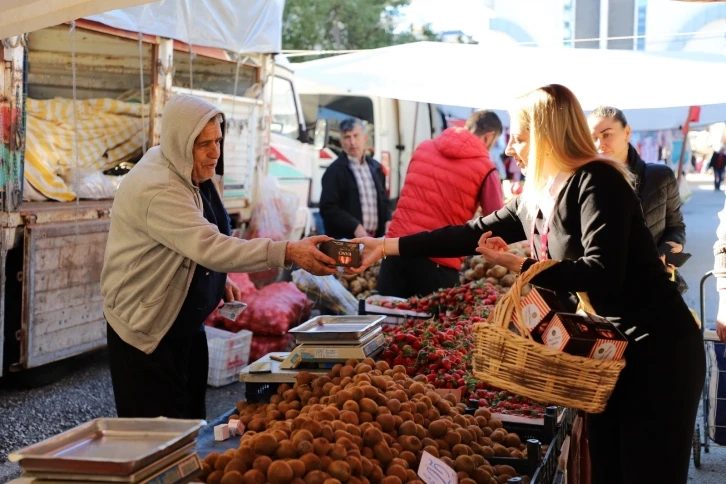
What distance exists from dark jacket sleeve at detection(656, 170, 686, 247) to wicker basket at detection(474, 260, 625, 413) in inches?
112

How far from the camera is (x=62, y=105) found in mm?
6879

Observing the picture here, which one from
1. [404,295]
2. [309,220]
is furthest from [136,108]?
[309,220]

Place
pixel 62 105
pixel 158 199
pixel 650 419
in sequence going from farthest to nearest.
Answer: pixel 62 105 → pixel 158 199 → pixel 650 419

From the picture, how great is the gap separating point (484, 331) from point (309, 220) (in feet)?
28.0

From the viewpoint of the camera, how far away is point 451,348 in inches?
167

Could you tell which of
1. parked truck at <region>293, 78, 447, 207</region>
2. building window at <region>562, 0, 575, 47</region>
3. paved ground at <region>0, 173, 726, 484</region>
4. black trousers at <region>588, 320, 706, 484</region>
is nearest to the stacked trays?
black trousers at <region>588, 320, 706, 484</region>

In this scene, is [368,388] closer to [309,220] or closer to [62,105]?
[62,105]

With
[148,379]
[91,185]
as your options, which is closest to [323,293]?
[91,185]

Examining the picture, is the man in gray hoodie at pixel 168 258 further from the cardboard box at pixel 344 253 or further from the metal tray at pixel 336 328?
the metal tray at pixel 336 328

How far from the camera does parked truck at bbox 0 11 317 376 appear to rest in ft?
18.5

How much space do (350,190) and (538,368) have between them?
205 inches

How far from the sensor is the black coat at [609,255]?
8.82ft

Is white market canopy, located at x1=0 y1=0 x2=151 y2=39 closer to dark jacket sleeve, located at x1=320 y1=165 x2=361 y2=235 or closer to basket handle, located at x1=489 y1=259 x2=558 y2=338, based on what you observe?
basket handle, located at x1=489 y1=259 x2=558 y2=338

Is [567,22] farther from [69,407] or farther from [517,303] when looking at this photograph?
[517,303]
